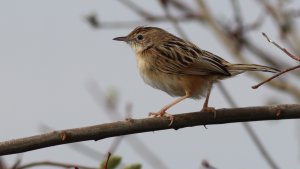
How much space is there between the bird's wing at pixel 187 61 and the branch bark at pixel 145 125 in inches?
48.8

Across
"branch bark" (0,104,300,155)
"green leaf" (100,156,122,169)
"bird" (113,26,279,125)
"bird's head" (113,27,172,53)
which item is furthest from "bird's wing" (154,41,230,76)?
"green leaf" (100,156,122,169)

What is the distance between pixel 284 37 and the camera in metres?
6.63

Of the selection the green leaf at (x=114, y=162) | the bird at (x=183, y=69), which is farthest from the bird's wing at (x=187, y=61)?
the green leaf at (x=114, y=162)

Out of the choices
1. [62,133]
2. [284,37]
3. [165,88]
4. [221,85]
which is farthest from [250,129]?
[62,133]

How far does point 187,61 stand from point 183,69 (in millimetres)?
101

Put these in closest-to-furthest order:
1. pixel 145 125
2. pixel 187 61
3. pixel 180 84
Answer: pixel 145 125 < pixel 180 84 < pixel 187 61

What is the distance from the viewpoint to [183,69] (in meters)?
5.96

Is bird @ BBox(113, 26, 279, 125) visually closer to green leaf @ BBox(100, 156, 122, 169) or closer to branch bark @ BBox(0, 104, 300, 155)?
branch bark @ BBox(0, 104, 300, 155)

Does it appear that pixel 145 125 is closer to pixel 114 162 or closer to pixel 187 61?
pixel 114 162

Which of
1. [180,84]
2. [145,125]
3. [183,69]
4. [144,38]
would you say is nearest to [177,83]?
[180,84]

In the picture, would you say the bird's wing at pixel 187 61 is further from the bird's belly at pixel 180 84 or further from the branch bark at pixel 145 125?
the branch bark at pixel 145 125

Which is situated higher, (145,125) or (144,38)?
(145,125)

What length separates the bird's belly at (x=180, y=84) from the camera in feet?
19.1

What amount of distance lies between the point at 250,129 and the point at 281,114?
3.64 feet
